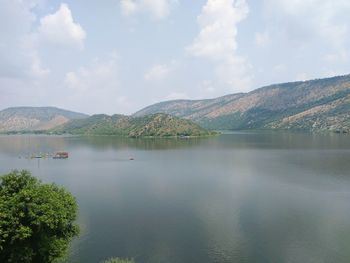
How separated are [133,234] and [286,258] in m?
26.5

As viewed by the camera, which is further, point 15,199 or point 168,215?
→ point 168,215

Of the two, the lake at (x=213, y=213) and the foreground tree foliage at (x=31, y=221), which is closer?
the foreground tree foliage at (x=31, y=221)

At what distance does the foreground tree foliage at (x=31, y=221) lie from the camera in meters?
39.5

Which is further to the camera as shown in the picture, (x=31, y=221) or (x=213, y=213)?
(x=213, y=213)

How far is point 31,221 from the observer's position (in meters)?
40.5

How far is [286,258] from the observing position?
51.3 m

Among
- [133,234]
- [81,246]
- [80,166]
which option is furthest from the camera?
[80,166]

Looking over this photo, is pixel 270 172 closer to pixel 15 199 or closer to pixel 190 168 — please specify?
pixel 190 168

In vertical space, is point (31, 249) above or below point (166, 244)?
above

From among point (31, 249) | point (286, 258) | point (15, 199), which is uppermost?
point (15, 199)

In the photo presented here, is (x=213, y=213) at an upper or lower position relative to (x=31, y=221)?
lower

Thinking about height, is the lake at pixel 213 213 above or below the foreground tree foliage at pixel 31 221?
below

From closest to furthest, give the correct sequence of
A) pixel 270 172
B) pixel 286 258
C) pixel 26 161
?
pixel 286 258 < pixel 270 172 < pixel 26 161

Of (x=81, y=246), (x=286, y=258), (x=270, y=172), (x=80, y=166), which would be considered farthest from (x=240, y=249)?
(x=80, y=166)
